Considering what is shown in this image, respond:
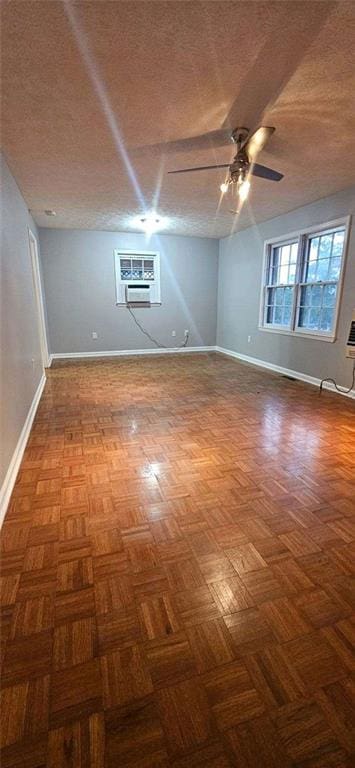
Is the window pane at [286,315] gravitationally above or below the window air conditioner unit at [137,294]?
below

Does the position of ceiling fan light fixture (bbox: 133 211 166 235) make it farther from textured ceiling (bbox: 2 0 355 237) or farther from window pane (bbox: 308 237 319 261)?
window pane (bbox: 308 237 319 261)

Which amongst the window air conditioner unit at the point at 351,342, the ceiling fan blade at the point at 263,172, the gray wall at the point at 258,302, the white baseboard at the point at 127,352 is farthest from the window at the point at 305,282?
the white baseboard at the point at 127,352

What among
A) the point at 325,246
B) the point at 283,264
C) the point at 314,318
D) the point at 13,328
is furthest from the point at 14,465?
the point at 283,264

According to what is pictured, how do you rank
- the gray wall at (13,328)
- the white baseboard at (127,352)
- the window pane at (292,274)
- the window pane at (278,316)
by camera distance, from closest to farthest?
1. the gray wall at (13,328)
2. the window pane at (292,274)
3. the window pane at (278,316)
4. the white baseboard at (127,352)

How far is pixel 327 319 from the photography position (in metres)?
4.10

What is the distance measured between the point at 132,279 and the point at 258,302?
2376 millimetres

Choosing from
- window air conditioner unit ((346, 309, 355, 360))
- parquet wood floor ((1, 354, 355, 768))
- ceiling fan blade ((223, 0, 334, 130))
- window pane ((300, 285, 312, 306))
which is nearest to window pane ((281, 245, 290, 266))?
window pane ((300, 285, 312, 306))

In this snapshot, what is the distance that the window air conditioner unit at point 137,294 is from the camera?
611 centimetres

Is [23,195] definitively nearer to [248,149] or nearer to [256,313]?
[248,149]

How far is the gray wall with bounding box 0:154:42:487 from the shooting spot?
2020 mm

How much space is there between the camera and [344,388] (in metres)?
3.82

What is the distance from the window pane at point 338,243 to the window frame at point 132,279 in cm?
327

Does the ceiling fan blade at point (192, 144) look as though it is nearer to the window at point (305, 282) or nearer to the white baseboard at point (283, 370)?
the window at point (305, 282)

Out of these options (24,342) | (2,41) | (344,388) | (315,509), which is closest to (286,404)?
(344,388)
